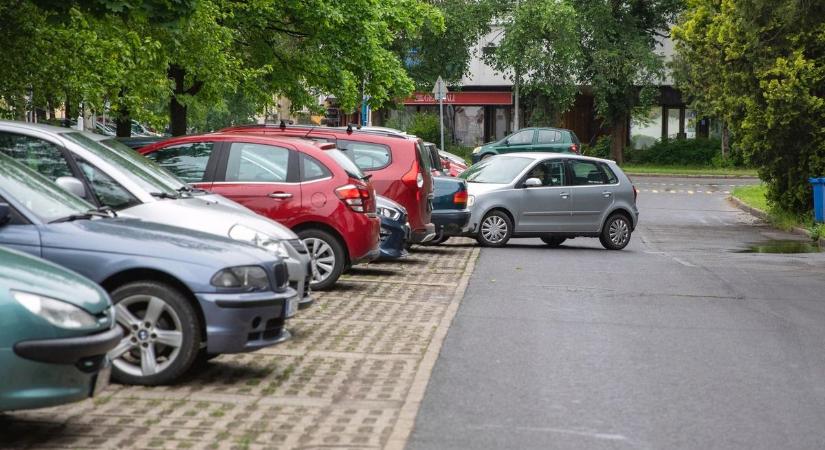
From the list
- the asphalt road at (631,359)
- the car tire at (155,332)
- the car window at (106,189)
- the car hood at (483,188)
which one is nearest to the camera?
the asphalt road at (631,359)

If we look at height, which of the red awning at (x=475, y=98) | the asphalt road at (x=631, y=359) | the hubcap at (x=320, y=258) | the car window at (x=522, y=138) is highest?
the red awning at (x=475, y=98)

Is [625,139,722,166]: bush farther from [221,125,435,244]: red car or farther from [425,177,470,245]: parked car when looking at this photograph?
[221,125,435,244]: red car

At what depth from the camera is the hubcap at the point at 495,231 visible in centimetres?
2191

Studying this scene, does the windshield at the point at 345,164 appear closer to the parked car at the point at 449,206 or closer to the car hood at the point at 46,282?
the parked car at the point at 449,206

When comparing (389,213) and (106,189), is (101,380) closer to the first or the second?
(106,189)

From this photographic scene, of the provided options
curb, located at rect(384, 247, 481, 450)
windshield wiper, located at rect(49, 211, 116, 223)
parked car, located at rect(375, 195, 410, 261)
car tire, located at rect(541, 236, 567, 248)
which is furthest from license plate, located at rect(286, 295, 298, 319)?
car tire, located at rect(541, 236, 567, 248)

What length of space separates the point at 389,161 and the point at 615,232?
6.95 meters

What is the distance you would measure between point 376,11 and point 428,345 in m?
23.8

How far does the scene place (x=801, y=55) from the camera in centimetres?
2795

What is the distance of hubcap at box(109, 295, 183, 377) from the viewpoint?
322 inches

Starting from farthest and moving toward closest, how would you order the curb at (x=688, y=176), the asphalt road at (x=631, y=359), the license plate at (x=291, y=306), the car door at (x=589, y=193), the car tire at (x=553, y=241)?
1. the curb at (x=688, y=176)
2. the car tire at (x=553, y=241)
3. the car door at (x=589, y=193)
4. the license plate at (x=291, y=306)
5. the asphalt road at (x=631, y=359)

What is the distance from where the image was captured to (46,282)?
642cm

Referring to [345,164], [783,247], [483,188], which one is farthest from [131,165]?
[783,247]

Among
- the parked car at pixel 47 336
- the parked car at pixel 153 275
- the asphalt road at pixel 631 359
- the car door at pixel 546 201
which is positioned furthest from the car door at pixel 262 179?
the car door at pixel 546 201
